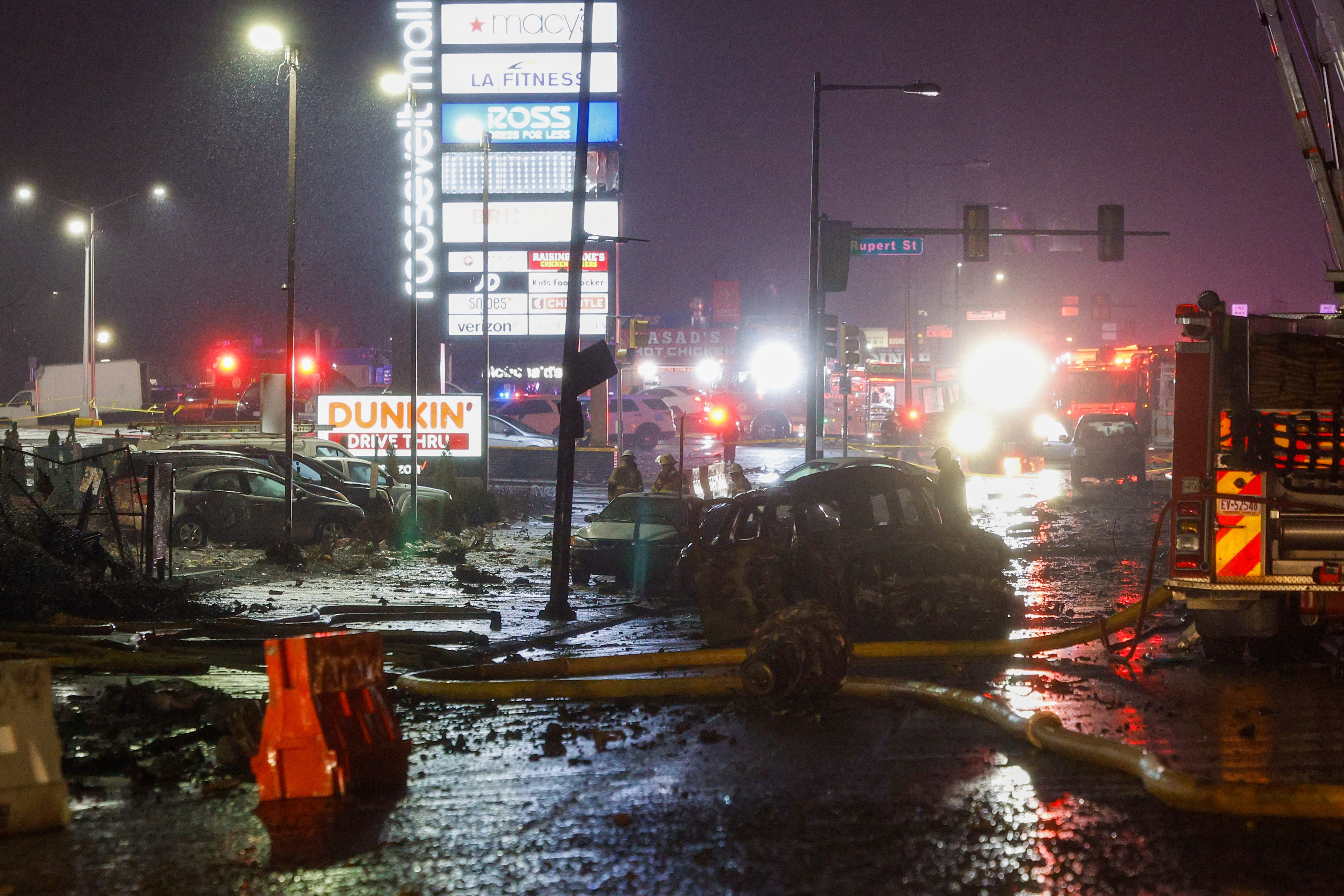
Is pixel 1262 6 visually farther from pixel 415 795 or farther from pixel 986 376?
pixel 986 376

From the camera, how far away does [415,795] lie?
6266mm

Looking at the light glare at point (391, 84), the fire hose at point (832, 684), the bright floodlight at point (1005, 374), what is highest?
the light glare at point (391, 84)

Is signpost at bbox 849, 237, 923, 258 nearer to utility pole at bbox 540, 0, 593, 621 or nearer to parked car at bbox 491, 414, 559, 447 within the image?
parked car at bbox 491, 414, 559, 447

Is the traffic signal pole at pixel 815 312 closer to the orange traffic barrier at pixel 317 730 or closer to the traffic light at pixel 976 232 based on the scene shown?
the traffic light at pixel 976 232

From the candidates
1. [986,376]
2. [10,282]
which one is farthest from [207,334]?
[986,376]

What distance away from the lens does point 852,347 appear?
2998cm

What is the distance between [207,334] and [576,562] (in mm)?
69795

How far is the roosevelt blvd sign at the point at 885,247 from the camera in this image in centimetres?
2962

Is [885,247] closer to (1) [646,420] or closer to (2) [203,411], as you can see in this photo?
(1) [646,420]

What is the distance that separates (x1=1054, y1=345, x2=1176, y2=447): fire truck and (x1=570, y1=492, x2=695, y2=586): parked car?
81.0 feet

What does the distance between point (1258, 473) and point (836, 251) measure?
57.4 ft

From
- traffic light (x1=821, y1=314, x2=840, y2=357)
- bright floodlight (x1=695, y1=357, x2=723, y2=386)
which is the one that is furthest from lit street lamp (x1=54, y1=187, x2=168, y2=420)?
bright floodlight (x1=695, y1=357, x2=723, y2=386)

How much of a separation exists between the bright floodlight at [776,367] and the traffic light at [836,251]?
27.7m

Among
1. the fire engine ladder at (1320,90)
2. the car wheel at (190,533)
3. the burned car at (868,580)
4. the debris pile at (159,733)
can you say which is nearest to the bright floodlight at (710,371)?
the car wheel at (190,533)
